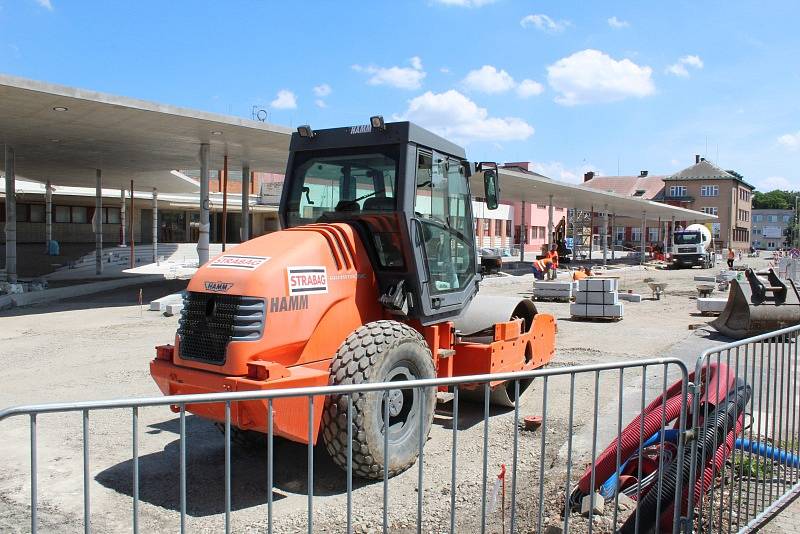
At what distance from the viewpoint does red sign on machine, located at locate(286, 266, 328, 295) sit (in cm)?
506

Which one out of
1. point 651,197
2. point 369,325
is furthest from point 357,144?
point 651,197

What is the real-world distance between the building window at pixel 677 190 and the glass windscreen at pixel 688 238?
48440 millimetres

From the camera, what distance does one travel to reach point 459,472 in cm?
552

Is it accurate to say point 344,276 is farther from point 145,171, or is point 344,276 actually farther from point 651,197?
point 651,197

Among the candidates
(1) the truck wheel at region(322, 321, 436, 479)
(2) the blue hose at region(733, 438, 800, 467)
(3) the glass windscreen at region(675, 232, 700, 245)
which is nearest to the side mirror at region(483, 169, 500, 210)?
(1) the truck wheel at region(322, 321, 436, 479)

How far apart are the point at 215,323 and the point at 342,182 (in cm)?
201

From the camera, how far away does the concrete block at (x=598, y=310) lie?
16.0 m

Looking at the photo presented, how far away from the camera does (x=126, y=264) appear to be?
110ft

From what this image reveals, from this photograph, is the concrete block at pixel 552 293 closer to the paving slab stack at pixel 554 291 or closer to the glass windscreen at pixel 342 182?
the paving slab stack at pixel 554 291

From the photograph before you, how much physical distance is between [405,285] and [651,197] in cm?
9319

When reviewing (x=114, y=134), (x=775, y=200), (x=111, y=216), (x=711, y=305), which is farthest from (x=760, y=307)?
(x=775, y=200)

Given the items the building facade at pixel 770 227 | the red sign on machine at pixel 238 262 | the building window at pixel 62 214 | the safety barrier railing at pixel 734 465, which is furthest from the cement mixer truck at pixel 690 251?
the building facade at pixel 770 227

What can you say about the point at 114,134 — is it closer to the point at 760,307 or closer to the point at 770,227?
the point at 760,307

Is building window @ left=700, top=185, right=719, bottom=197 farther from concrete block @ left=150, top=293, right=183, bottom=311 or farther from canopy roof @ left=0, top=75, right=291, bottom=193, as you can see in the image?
concrete block @ left=150, top=293, right=183, bottom=311
